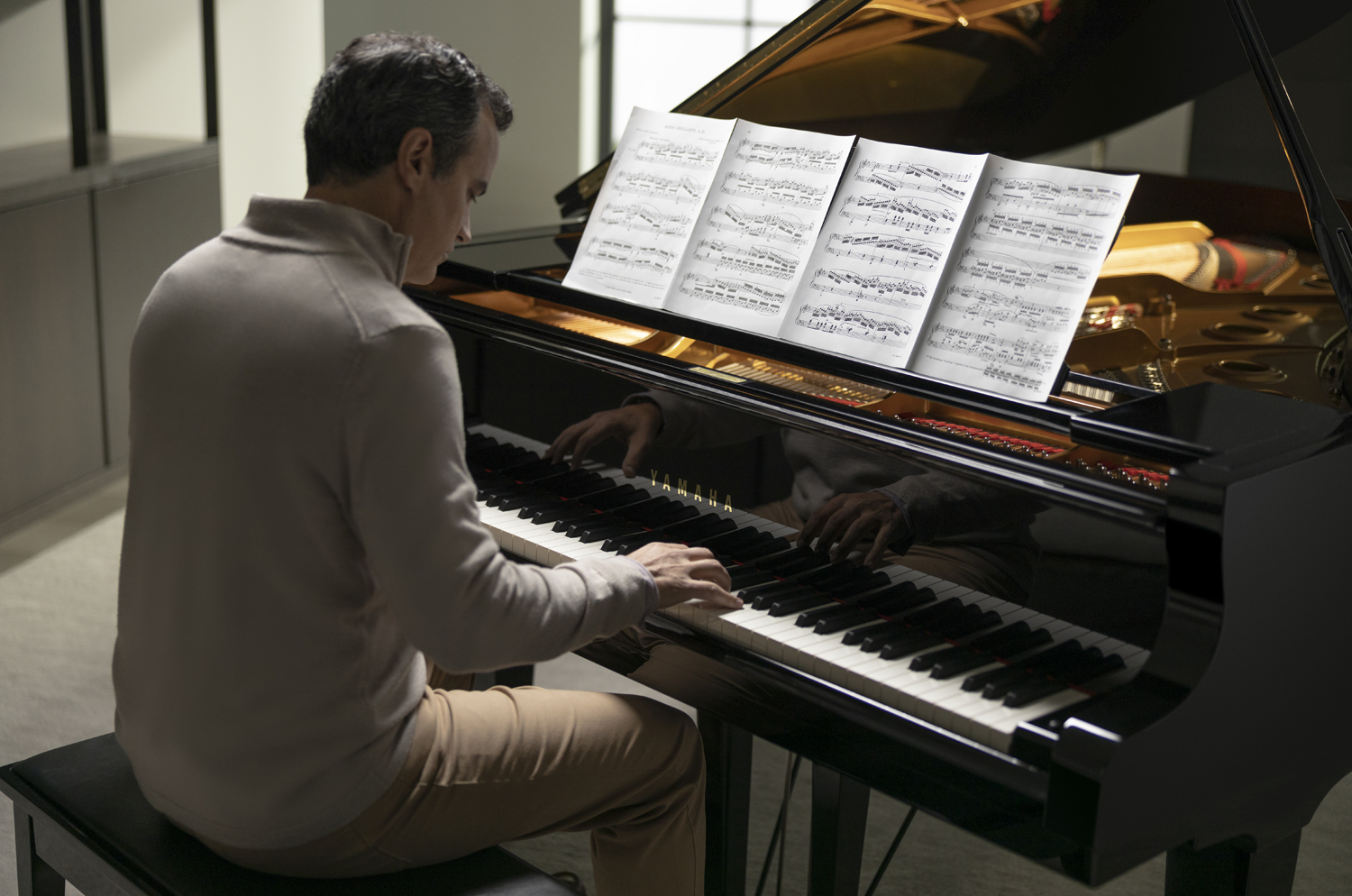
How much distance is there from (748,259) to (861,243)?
0.20 meters

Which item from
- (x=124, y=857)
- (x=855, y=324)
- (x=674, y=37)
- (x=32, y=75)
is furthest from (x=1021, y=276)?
(x=674, y=37)

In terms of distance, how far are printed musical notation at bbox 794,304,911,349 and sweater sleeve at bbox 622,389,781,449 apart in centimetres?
16

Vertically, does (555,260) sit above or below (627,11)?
below

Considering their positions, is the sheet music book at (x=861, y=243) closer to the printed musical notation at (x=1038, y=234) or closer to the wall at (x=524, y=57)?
the printed musical notation at (x=1038, y=234)

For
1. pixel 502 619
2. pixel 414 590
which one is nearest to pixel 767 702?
pixel 502 619

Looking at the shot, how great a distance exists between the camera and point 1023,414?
159 centimetres

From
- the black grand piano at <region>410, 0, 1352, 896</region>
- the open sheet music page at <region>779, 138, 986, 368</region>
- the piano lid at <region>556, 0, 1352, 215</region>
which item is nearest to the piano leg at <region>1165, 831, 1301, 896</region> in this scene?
the black grand piano at <region>410, 0, 1352, 896</region>

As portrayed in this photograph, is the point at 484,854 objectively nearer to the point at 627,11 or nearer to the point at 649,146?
the point at 649,146

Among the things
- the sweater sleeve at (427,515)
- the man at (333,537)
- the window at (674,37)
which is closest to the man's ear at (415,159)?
the man at (333,537)

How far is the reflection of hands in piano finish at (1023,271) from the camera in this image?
161 centimetres

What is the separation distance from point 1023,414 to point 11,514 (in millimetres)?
3440

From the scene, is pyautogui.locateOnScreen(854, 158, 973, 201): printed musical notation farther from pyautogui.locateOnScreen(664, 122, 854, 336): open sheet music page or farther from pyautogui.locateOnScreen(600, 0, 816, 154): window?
pyautogui.locateOnScreen(600, 0, 816, 154): window

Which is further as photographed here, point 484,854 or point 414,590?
point 484,854

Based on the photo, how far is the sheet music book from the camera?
5.38 ft
